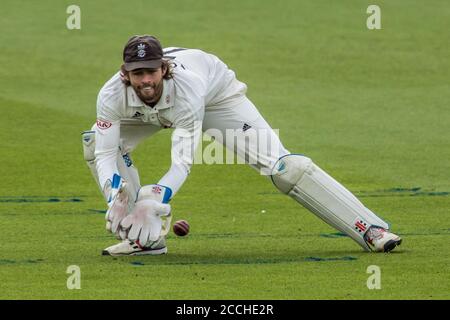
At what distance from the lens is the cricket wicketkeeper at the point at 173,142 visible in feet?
31.2

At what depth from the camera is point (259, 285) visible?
876 centimetres

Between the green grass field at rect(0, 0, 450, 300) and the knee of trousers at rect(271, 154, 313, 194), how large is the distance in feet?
1.78

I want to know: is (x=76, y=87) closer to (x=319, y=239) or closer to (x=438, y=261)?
(x=319, y=239)

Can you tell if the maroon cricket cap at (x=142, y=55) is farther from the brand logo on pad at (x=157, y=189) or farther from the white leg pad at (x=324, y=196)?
the white leg pad at (x=324, y=196)

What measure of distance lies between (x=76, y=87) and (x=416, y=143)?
19.8 ft

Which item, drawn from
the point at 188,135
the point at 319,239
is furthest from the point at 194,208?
the point at 188,135

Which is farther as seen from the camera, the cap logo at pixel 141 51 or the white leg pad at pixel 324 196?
the white leg pad at pixel 324 196

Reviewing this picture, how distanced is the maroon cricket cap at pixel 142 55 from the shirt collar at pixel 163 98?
0.20m

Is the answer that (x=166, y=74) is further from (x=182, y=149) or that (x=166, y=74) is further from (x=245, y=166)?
(x=245, y=166)

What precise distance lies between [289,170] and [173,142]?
1.04 m

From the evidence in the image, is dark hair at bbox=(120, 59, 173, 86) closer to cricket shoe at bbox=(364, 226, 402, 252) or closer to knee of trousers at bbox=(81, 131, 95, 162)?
knee of trousers at bbox=(81, 131, 95, 162)

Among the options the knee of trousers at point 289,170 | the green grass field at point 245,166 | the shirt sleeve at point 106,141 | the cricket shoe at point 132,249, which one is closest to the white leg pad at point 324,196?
the knee of trousers at point 289,170

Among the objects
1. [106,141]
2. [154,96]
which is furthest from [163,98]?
[106,141]

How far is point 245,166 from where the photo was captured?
15.7m
